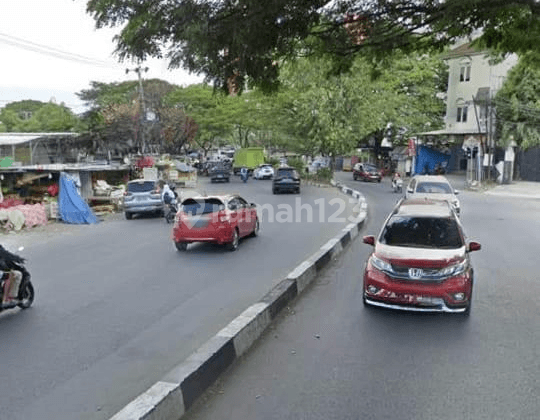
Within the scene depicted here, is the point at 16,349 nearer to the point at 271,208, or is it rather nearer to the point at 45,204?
the point at 45,204

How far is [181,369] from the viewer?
516cm

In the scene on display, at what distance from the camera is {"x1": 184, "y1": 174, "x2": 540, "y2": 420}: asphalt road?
15.7 ft

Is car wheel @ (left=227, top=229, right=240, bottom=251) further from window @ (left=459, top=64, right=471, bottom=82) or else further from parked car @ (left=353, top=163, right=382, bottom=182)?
window @ (left=459, top=64, right=471, bottom=82)

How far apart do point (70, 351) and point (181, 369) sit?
2.03m

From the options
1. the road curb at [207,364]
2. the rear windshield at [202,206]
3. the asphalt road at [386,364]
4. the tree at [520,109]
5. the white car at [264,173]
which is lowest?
the white car at [264,173]

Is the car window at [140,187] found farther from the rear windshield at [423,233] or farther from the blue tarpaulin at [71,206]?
the rear windshield at [423,233]

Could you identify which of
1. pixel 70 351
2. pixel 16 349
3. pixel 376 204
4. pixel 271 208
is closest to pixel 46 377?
pixel 70 351

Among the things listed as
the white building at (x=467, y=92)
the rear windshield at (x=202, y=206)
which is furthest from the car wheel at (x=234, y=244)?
the white building at (x=467, y=92)

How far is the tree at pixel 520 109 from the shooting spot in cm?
3609

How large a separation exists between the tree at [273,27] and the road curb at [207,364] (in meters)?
3.23

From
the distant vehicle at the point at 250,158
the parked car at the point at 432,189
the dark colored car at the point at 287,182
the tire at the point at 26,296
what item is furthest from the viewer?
the distant vehicle at the point at 250,158

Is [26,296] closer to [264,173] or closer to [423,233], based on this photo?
[423,233]

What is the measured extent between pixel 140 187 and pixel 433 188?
11896 millimetres

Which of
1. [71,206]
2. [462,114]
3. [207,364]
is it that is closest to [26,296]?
[207,364]
